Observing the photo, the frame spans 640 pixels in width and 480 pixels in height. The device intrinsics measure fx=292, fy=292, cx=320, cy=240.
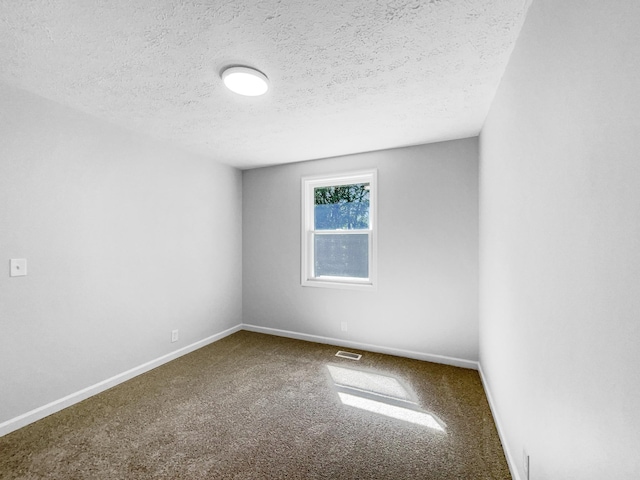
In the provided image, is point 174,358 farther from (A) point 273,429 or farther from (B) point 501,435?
(B) point 501,435

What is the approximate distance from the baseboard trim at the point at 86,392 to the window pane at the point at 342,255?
182 cm

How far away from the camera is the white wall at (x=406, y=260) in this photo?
3.09 metres

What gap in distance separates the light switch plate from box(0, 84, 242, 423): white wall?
0.10 feet

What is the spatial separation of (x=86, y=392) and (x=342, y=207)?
3.17m

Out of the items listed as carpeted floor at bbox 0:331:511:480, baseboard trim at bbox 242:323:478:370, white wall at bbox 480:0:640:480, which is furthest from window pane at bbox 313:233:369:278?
white wall at bbox 480:0:640:480

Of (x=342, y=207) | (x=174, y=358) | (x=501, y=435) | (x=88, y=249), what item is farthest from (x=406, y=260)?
(x=88, y=249)

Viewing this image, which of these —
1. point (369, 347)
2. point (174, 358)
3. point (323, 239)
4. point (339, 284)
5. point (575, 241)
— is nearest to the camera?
point (575, 241)

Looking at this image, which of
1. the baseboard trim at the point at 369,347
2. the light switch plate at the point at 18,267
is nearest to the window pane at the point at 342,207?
the baseboard trim at the point at 369,347

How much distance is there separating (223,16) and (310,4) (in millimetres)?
429

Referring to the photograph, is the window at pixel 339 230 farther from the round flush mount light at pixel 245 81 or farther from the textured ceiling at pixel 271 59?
the round flush mount light at pixel 245 81

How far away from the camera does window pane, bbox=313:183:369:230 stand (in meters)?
3.69

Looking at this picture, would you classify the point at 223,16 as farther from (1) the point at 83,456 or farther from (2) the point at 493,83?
(1) the point at 83,456

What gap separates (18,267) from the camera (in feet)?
6.93

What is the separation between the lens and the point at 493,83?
204 cm
